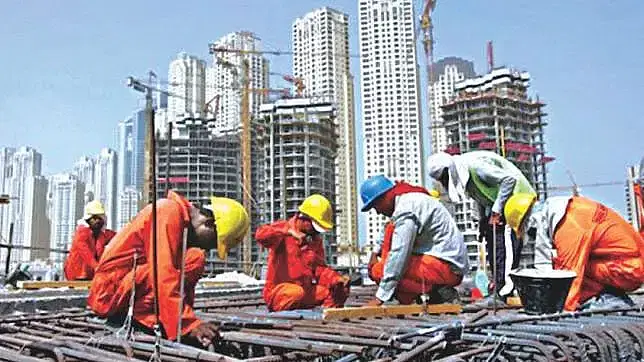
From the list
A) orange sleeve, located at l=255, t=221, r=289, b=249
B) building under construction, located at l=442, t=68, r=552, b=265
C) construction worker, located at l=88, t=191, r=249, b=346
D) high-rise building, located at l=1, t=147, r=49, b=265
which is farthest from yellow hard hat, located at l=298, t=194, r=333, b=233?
building under construction, located at l=442, t=68, r=552, b=265

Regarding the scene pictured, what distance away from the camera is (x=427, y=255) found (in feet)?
21.8

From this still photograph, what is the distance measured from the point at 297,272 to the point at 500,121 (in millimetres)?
68321

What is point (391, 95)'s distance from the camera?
86438 mm

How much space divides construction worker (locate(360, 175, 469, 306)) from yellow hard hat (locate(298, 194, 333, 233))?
41 cm

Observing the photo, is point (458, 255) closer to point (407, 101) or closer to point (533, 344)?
point (533, 344)

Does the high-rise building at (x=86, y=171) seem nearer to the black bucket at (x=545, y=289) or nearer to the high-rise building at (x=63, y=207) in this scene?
the high-rise building at (x=63, y=207)

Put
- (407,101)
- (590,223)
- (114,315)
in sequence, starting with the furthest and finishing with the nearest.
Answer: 1. (407,101)
2. (590,223)
3. (114,315)

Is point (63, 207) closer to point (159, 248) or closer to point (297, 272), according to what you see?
point (297, 272)

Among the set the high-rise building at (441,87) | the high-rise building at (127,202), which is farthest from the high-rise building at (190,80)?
the high-rise building at (441,87)

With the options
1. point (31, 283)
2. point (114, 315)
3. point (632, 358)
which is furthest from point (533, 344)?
point (31, 283)

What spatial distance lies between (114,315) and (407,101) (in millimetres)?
82789

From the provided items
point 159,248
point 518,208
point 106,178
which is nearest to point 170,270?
point 159,248

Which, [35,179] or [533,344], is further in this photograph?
[35,179]

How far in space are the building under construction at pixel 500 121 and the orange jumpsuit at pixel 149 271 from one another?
6531cm
